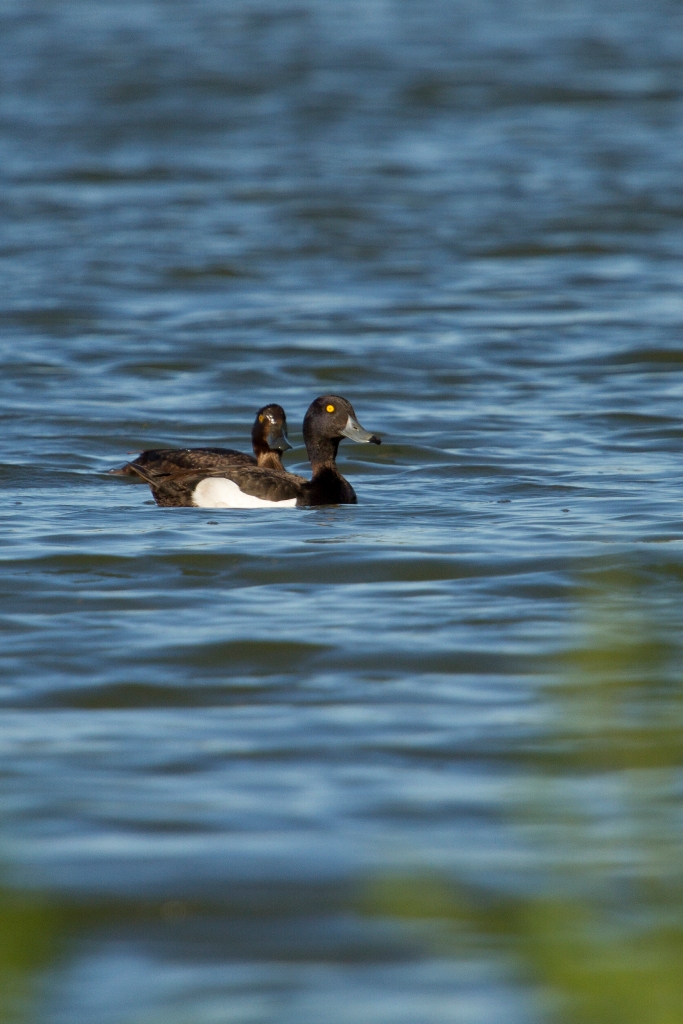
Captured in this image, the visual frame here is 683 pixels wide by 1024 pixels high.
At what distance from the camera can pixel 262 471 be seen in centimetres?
1144

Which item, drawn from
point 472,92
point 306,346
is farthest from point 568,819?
point 472,92

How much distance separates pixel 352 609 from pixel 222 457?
3.43 m

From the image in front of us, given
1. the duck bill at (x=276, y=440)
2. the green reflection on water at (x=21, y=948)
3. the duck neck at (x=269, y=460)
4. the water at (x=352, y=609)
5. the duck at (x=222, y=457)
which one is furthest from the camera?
the duck neck at (x=269, y=460)

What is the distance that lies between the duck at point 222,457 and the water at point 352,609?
10.2 inches

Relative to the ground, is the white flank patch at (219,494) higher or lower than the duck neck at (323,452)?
lower

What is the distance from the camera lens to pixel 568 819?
9.86ft

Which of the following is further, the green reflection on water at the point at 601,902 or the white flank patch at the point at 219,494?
the white flank patch at the point at 219,494

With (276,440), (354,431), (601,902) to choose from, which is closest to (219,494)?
(276,440)

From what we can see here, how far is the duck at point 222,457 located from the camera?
11.5m

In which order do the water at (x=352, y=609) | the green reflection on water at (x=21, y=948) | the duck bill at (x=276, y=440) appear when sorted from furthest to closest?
the duck bill at (x=276, y=440), the water at (x=352, y=609), the green reflection on water at (x=21, y=948)

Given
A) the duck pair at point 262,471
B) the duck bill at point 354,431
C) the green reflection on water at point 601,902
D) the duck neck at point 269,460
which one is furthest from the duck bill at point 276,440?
the green reflection on water at point 601,902

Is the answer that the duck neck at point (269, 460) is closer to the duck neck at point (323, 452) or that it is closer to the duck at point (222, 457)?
the duck at point (222, 457)

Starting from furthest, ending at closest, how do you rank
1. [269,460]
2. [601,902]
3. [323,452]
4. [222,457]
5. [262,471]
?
[269,460]
[323,452]
[222,457]
[262,471]
[601,902]

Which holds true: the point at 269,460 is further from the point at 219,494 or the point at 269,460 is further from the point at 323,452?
the point at 219,494
